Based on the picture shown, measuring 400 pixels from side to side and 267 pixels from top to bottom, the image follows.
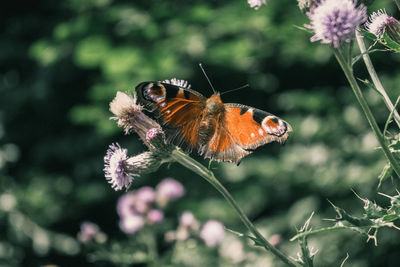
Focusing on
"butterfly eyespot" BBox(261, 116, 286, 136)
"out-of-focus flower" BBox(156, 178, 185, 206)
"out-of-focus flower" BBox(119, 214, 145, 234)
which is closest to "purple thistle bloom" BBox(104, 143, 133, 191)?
"butterfly eyespot" BBox(261, 116, 286, 136)

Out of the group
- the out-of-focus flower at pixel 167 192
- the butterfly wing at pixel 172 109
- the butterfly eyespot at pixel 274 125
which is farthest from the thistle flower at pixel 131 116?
the out-of-focus flower at pixel 167 192

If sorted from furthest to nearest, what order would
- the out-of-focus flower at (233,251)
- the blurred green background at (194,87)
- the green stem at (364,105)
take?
the blurred green background at (194,87) → the out-of-focus flower at (233,251) → the green stem at (364,105)

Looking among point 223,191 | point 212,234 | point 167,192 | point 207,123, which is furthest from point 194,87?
point 223,191

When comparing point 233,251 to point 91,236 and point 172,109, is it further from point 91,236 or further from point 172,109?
point 172,109

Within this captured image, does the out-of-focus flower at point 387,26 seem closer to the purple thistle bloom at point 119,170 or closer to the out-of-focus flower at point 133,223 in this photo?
the purple thistle bloom at point 119,170

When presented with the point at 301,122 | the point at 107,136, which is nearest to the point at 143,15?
the point at 107,136

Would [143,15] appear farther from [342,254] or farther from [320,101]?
[342,254]

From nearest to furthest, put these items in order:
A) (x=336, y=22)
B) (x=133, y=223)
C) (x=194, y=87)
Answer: (x=336, y=22) < (x=133, y=223) < (x=194, y=87)
